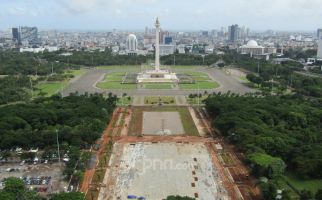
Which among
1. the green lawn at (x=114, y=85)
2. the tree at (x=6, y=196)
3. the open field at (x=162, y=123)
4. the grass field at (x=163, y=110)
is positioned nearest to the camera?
the tree at (x=6, y=196)

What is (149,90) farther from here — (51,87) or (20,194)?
(20,194)

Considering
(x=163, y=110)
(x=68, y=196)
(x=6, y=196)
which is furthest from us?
(x=163, y=110)

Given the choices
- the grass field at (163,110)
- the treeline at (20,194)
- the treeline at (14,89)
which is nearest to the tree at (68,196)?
the treeline at (20,194)

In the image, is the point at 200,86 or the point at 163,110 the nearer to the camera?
the point at 163,110

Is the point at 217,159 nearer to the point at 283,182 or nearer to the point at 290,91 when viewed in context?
the point at 283,182

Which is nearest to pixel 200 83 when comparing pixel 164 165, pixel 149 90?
pixel 149 90

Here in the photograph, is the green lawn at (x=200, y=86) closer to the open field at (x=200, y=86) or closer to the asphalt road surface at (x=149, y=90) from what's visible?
the open field at (x=200, y=86)

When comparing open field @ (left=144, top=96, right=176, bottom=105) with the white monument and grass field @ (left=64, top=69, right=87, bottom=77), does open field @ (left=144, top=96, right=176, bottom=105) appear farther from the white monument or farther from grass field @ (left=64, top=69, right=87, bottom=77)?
grass field @ (left=64, top=69, right=87, bottom=77)
